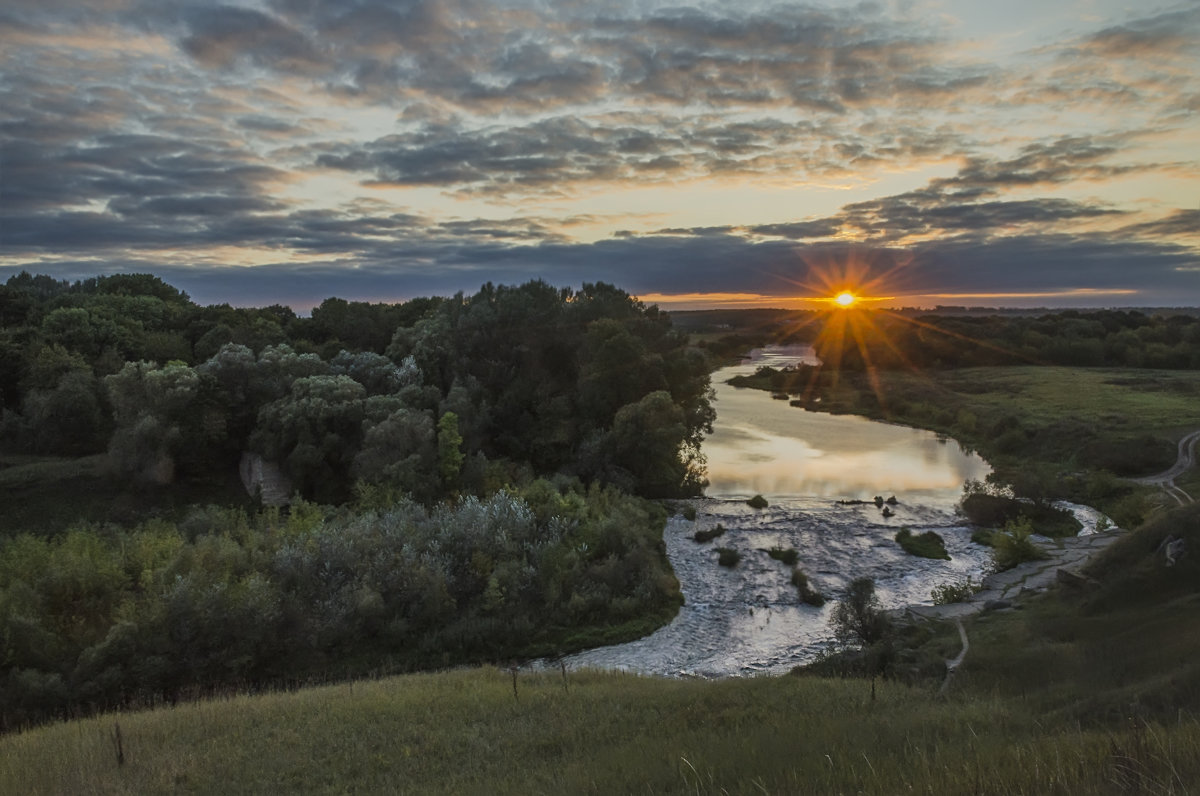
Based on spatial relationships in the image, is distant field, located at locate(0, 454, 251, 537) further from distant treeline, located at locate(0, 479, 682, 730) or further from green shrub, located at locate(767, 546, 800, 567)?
green shrub, located at locate(767, 546, 800, 567)

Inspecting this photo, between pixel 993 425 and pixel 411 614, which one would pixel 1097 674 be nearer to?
pixel 411 614

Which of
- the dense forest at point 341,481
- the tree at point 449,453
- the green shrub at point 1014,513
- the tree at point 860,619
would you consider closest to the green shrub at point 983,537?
the green shrub at point 1014,513

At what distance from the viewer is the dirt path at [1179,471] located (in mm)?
34272

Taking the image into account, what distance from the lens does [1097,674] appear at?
38.4 ft

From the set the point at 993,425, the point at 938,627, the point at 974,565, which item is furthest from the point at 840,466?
the point at 938,627

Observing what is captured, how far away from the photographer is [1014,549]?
26.9 meters

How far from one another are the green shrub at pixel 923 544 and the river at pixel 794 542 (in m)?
0.43

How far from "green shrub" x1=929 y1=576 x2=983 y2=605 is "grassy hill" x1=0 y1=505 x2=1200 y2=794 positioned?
5.46 meters

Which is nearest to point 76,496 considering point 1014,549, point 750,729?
point 750,729

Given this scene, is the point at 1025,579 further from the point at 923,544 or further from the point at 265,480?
the point at 265,480

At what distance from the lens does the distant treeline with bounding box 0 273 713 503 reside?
116 feet

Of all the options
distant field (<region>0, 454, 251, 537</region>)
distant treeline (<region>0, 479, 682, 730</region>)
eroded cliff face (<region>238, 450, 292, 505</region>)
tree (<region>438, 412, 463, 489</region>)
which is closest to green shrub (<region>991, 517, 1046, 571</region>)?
distant treeline (<region>0, 479, 682, 730</region>)

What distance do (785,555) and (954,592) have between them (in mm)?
7266

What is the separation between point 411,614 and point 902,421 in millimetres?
59810
